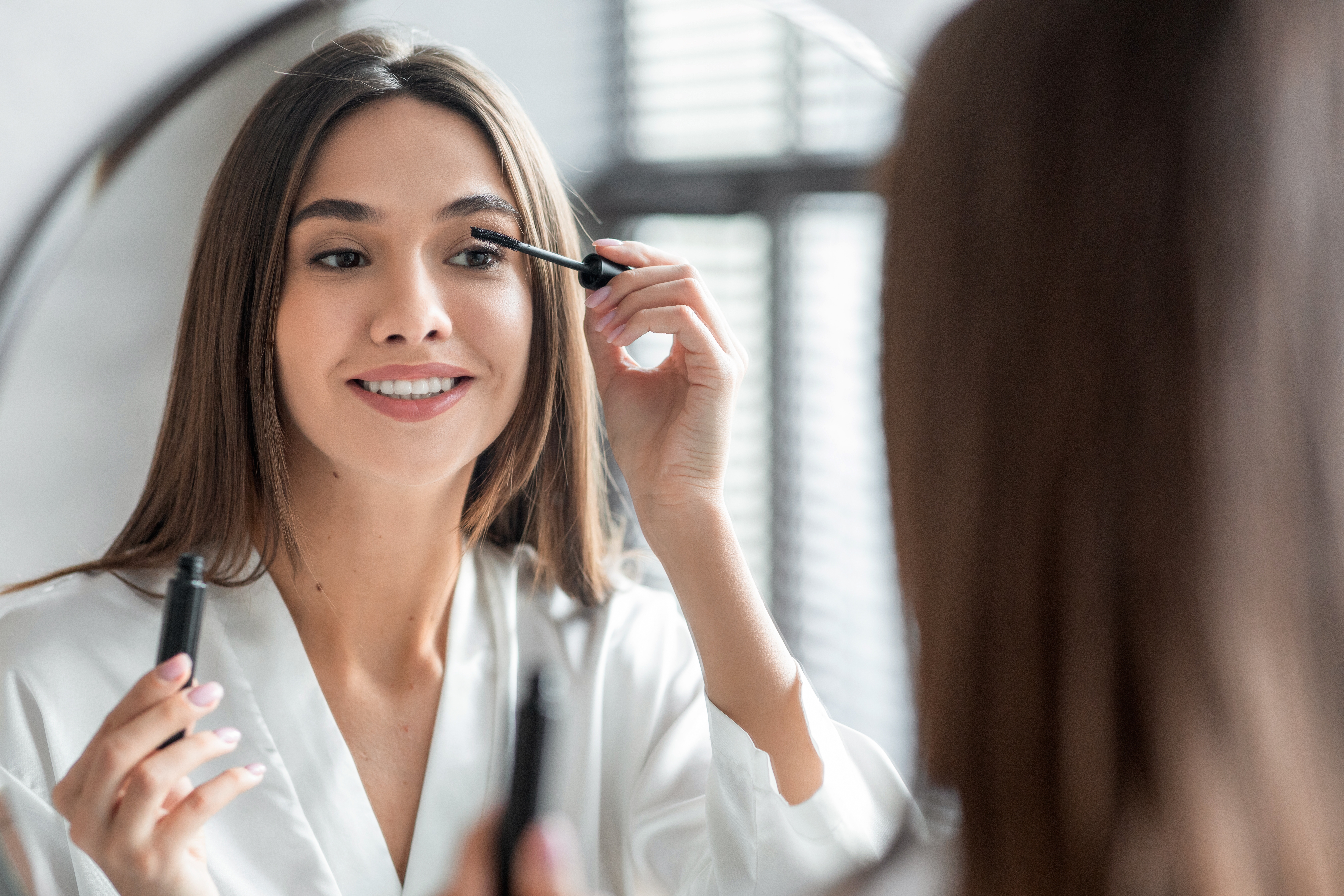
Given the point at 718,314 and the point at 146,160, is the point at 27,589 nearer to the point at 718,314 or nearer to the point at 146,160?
the point at 146,160

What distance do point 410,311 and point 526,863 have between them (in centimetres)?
22

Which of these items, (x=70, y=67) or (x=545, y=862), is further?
(x=70, y=67)

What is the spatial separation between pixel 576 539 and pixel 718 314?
0.42 feet

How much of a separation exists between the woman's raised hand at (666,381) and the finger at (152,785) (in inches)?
8.4

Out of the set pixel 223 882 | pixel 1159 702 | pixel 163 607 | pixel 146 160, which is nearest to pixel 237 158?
pixel 146 160

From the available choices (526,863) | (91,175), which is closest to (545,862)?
(526,863)

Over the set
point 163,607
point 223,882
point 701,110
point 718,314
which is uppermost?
point 701,110

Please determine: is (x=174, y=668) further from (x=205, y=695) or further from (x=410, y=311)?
(x=410, y=311)

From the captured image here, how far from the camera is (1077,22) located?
30cm

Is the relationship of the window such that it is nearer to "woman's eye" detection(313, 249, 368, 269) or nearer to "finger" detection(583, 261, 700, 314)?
"finger" detection(583, 261, 700, 314)

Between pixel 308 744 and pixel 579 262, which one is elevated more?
pixel 579 262

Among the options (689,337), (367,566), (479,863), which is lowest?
(479,863)

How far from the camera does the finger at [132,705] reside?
14.3 inches

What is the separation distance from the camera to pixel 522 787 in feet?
1.14
